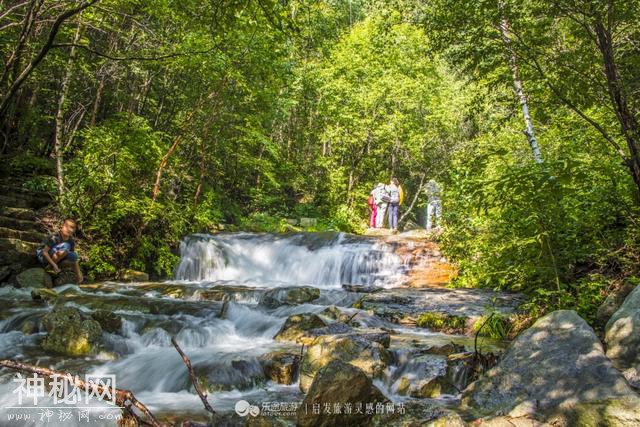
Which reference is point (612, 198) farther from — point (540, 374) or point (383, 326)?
point (383, 326)

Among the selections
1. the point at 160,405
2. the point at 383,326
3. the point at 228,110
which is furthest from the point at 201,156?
the point at 160,405

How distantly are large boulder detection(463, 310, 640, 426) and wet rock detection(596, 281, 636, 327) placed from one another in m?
1.38

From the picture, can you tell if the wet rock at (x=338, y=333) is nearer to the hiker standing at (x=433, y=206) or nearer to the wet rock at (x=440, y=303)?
the wet rock at (x=440, y=303)

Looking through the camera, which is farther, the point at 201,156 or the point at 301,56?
the point at 301,56

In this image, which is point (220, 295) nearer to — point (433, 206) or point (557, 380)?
point (557, 380)

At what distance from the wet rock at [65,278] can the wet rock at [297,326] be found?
5.74 metres

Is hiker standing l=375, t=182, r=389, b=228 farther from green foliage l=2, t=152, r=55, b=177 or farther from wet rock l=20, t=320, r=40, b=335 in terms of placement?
wet rock l=20, t=320, r=40, b=335

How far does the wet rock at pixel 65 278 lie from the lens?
31.0 feet

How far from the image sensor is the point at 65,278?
955cm

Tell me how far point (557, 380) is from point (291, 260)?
9913mm

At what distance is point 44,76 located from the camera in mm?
11055

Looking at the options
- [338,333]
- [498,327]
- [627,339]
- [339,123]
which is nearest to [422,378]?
[338,333]

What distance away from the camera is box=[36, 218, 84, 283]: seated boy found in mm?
9328

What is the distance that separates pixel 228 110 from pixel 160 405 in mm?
12450
